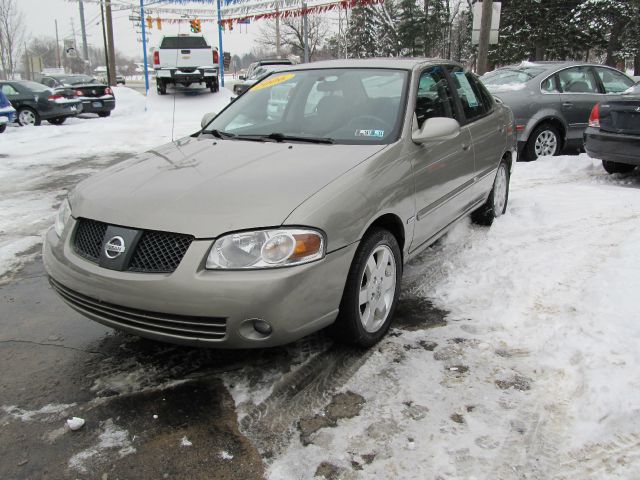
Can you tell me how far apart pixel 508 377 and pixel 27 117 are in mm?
16723

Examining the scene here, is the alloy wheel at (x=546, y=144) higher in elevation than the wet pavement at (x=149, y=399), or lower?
higher

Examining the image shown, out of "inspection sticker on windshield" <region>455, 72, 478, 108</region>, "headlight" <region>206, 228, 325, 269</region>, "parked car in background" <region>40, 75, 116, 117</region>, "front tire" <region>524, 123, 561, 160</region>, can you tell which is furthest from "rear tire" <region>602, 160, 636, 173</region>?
"parked car in background" <region>40, 75, 116, 117</region>

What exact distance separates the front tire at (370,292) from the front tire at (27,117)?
51.5 ft

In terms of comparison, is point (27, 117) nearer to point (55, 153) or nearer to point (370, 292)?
point (55, 153)

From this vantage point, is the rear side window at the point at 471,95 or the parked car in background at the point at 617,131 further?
the parked car in background at the point at 617,131

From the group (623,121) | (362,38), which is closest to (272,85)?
(623,121)

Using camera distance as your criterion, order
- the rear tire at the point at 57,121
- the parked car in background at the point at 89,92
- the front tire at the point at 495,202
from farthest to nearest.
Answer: the parked car in background at the point at 89,92 → the rear tire at the point at 57,121 → the front tire at the point at 495,202

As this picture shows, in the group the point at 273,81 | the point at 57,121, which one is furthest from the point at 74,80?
the point at 273,81

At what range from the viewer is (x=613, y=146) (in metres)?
6.88

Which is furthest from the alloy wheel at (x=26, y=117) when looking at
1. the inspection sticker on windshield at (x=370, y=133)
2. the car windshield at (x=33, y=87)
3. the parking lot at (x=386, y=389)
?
the inspection sticker on windshield at (x=370, y=133)

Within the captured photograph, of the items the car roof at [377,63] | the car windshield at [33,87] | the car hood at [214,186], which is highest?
the car roof at [377,63]

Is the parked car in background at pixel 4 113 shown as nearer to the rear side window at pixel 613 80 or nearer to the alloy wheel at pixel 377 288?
the rear side window at pixel 613 80

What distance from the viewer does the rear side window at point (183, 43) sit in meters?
21.4

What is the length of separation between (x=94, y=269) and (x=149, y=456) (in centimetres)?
94
